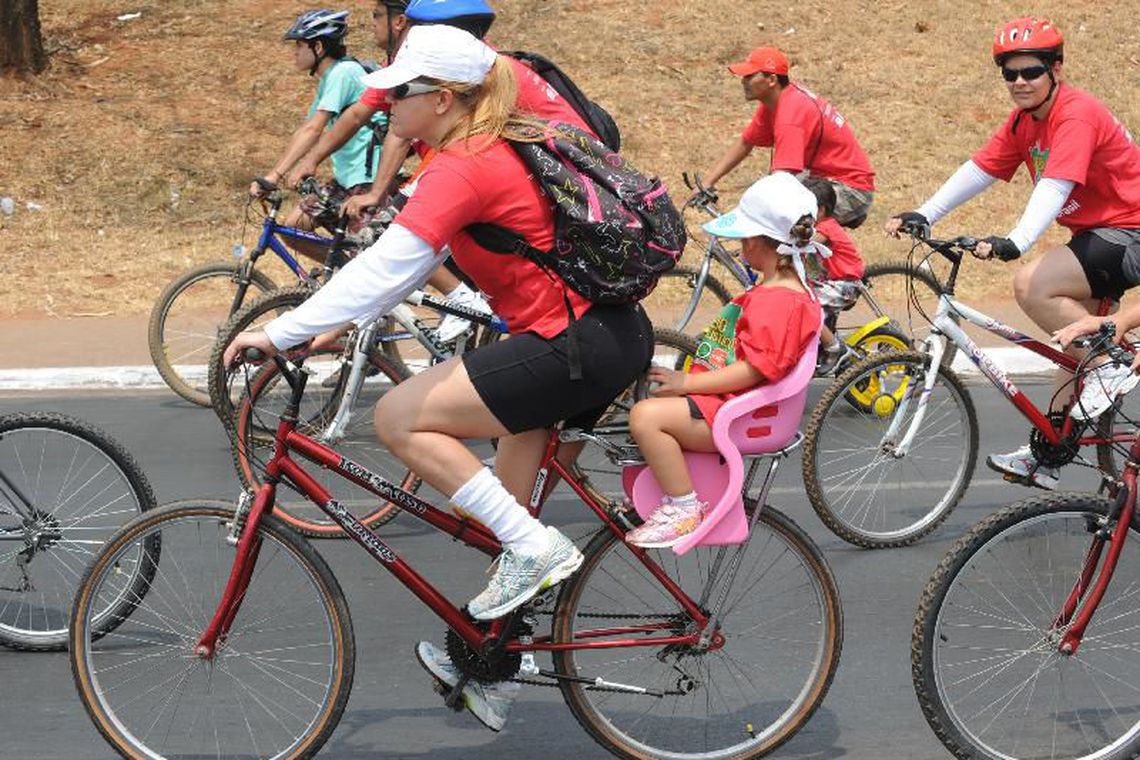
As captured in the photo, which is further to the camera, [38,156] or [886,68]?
[886,68]

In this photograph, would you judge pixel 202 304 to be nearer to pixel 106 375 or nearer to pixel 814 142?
pixel 106 375

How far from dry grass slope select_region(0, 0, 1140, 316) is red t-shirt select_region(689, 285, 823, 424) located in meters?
8.37

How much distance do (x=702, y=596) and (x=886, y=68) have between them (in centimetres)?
1245

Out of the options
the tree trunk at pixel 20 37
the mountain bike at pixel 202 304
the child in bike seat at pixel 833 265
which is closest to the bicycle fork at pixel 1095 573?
the child in bike seat at pixel 833 265

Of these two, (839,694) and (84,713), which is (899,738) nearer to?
(839,694)

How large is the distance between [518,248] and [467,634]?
1.03 meters

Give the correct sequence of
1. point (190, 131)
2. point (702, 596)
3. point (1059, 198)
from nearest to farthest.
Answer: point (702, 596) → point (1059, 198) → point (190, 131)

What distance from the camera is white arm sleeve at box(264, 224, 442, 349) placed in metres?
4.67

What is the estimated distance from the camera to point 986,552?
489 cm

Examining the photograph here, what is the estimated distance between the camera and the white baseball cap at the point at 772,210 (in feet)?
17.5

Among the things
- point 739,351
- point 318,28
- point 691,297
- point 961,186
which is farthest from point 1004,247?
point 318,28

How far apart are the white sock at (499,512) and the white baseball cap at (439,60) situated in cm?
99

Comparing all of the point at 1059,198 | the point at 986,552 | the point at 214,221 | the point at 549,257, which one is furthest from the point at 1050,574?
the point at 214,221

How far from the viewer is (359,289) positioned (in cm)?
468
